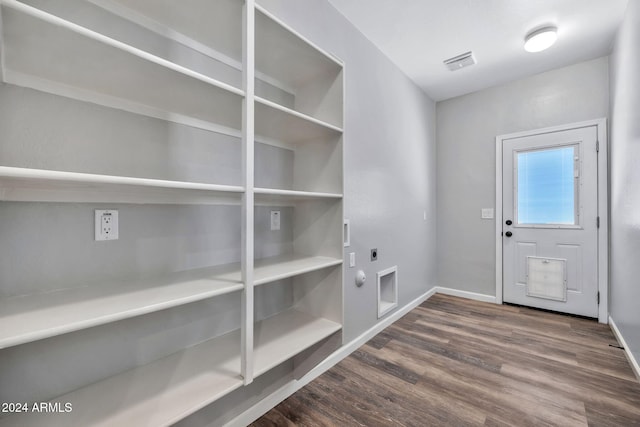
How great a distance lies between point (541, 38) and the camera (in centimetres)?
233

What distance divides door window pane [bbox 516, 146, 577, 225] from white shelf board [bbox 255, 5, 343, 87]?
2809 millimetres

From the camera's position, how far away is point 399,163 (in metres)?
2.96

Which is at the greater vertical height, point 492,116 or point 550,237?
point 492,116

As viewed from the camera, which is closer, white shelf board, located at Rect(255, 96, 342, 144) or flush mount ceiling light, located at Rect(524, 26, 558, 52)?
white shelf board, located at Rect(255, 96, 342, 144)

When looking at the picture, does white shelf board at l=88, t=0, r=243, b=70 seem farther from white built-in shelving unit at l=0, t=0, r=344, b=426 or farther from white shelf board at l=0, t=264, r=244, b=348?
white shelf board at l=0, t=264, r=244, b=348

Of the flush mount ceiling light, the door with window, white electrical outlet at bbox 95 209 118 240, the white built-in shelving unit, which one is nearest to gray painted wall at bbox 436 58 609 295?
the door with window

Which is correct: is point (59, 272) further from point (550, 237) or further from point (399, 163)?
point (550, 237)

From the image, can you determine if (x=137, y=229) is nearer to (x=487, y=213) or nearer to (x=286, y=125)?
(x=286, y=125)

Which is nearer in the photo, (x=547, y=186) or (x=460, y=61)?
(x=460, y=61)

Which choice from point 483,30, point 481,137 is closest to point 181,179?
point 483,30

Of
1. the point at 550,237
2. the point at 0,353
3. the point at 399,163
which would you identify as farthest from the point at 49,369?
the point at 550,237

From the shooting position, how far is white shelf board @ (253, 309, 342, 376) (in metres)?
1.25

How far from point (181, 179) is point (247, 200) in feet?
1.39

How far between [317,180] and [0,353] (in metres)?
1.45
